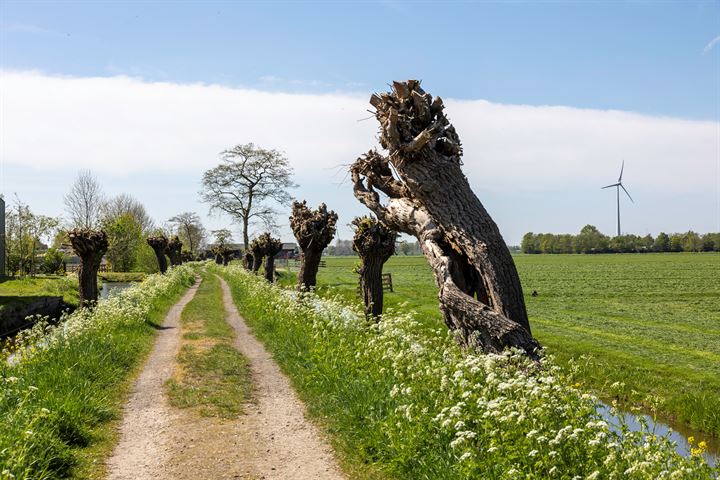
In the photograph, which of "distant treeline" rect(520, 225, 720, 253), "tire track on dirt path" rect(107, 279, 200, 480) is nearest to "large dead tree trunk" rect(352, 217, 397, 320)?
"tire track on dirt path" rect(107, 279, 200, 480)

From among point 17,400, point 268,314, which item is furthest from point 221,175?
point 17,400

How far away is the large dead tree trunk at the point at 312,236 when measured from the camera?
70.4 ft

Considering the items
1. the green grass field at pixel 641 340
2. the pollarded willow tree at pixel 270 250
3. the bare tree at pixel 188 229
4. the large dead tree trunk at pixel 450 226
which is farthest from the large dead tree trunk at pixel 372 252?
the bare tree at pixel 188 229

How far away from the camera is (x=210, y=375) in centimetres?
1216

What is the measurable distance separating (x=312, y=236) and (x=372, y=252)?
460cm

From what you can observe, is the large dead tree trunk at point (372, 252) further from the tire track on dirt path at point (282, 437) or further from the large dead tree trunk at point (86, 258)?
the large dead tree trunk at point (86, 258)

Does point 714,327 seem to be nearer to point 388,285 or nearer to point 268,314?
point 268,314

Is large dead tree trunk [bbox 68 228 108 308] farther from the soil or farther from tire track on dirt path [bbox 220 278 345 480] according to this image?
tire track on dirt path [bbox 220 278 345 480]

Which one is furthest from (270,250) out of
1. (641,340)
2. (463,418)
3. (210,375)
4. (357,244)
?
(463,418)

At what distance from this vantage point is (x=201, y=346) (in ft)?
50.9

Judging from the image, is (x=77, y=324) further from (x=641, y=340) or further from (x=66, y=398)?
(x=641, y=340)

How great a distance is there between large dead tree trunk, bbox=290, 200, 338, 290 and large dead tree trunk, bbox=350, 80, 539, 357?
39.7 ft

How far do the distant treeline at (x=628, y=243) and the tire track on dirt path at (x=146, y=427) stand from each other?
147 meters

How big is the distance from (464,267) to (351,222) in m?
9.50
